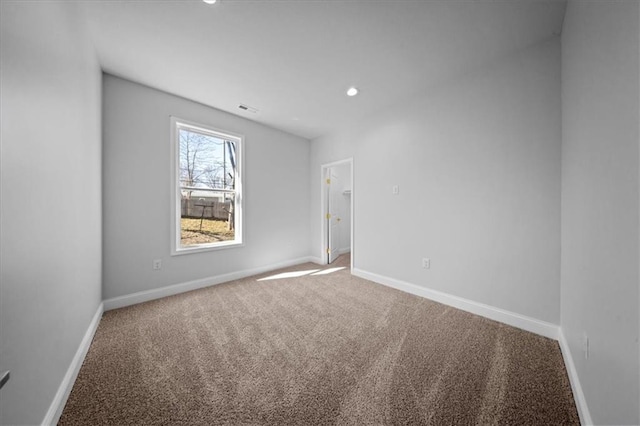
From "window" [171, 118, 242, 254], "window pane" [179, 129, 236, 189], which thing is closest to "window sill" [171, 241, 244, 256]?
"window" [171, 118, 242, 254]

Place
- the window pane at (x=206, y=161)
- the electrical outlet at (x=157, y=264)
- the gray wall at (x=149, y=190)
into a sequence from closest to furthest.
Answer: the gray wall at (x=149, y=190), the electrical outlet at (x=157, y=264), the window pane at (x=206, y=161)

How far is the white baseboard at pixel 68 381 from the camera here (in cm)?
116

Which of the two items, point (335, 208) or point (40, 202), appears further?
point (335, 208)

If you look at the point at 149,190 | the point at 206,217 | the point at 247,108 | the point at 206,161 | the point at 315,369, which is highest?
the point at 247,108

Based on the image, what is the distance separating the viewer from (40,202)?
1.12 metres

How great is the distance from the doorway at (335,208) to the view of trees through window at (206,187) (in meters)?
1.74

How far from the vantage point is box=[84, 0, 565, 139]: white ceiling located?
5.56ft

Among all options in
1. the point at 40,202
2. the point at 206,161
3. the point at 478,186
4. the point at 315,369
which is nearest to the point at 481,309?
the point at 478,186

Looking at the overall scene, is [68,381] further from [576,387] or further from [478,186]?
[478,186]

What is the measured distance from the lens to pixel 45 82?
3.91ft

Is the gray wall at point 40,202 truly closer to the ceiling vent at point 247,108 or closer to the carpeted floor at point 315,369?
the carpeted floor at point 315,369

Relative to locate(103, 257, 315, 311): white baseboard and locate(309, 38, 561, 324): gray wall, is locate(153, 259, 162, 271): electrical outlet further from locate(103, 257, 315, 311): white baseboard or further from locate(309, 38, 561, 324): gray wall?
locate(309, 38, 561, 324): gray wall

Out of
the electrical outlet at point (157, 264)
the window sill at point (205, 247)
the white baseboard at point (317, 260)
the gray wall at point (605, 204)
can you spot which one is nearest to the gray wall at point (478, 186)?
the gray wall at point (605, 204)

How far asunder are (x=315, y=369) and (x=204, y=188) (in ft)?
9.40
